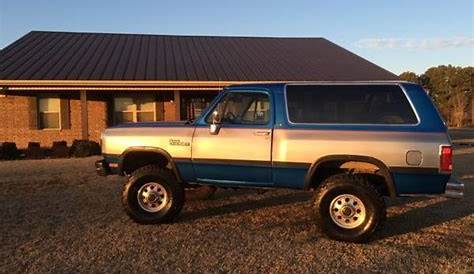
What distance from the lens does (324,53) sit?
2505 centimetres

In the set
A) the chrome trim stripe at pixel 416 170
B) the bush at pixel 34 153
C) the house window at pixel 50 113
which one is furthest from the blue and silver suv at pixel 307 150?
the house window at pixel 50 113

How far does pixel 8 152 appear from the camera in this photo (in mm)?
17422

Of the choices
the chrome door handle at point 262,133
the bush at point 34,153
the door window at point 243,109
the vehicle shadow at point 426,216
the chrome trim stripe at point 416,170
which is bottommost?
the vehicle shadow at point 426,216

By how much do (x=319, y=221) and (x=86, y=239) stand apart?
2.90 meters

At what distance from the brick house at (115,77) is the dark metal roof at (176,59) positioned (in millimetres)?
38

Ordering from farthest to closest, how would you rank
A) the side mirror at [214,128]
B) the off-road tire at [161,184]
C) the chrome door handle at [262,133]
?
the off-road tire at [161,184] → the side mirror at [214,128] → the chrome door handle at [262,133]

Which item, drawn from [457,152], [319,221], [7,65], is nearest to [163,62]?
[7,65]

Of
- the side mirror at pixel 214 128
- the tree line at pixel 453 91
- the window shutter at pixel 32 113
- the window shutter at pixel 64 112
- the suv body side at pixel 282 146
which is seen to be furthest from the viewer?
the tree line at pixel 453 91

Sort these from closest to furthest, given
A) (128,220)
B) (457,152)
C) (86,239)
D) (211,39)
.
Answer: (86,239), (128,220), (457,152), (211,39)

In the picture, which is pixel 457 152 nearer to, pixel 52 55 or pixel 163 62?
pixel 163 62

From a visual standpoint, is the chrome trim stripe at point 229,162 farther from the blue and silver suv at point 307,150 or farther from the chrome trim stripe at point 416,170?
the chrome trim stripe at point 416,170

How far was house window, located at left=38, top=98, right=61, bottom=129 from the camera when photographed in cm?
2025

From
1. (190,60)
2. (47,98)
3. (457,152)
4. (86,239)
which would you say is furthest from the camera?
(190,60)

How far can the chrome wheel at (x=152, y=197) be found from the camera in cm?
763
